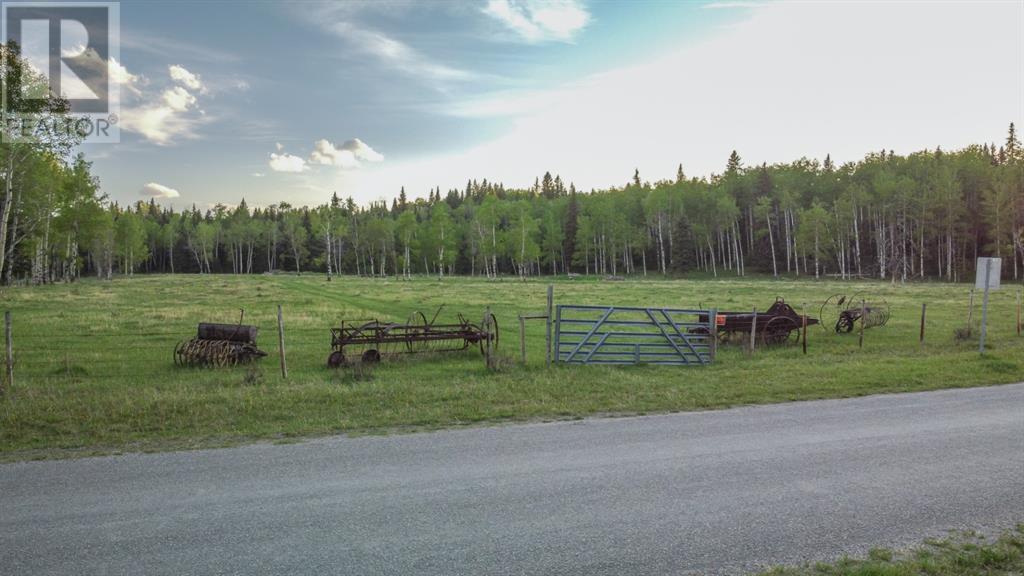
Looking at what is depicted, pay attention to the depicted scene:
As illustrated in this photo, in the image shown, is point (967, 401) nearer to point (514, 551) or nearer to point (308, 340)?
point (514, 551)

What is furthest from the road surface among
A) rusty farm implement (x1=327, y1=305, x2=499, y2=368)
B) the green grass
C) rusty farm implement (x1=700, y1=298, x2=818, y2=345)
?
rusty farm implement (x1=700, y1=298, x2=818, y2=345)

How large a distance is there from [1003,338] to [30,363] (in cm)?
3152

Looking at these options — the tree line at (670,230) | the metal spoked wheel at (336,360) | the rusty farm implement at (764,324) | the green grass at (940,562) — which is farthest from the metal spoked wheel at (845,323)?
the tree line at (670,230)

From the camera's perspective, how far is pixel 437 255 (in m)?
99.5

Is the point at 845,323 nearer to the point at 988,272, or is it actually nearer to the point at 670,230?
the point at 988,272

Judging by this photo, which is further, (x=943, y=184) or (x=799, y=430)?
(x=943, y=184)

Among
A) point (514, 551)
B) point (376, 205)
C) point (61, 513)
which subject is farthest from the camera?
point (376, 205)

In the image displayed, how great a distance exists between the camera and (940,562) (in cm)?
532

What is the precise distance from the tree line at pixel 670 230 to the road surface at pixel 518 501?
38.6 meters

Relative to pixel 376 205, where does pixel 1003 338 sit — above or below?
below

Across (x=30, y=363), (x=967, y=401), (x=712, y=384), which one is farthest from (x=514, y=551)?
(x=30, y=363)

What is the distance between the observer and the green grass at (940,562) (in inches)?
203

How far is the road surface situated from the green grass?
204mm

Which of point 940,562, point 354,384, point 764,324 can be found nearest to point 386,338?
point 354,384
